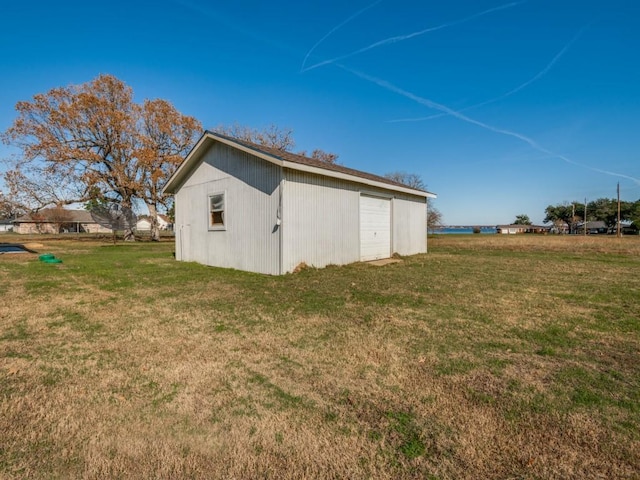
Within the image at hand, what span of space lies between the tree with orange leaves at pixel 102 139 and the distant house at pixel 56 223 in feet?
118

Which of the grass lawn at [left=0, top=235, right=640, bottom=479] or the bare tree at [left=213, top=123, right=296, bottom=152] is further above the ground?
the bare tree at [left=213, top=123, right=296, bottom=152]

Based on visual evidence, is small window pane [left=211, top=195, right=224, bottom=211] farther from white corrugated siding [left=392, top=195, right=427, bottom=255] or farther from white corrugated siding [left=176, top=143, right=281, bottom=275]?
white corrugated siding [left=392, top=195, right=427, bottom=255]

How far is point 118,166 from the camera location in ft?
74.7

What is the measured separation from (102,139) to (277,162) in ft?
71.4

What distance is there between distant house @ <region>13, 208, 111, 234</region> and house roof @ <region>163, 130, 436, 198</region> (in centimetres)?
5172


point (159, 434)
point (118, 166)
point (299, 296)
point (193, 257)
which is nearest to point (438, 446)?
point (159, 434)

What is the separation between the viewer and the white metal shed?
8430mm

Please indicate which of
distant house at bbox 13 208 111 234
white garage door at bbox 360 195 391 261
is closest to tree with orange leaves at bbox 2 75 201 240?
white garage door at bbox 360 195 391 261

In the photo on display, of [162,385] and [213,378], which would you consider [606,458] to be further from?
[162,385]

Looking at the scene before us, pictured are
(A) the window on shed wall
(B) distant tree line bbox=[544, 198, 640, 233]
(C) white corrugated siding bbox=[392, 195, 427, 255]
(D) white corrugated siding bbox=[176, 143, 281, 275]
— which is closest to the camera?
(D) white corrugated siding bbox=[176, 143, 281, 275]

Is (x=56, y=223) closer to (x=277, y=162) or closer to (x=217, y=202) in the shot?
(x=217, y=202)

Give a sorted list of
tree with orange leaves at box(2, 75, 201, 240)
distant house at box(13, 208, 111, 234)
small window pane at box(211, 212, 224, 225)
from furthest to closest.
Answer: distant house at box(13, 208, 111, 234), tree with orange leaves at box(2, 75, 201, 240), small window pane at box(211, 212, 224, 225)

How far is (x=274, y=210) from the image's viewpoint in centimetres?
834

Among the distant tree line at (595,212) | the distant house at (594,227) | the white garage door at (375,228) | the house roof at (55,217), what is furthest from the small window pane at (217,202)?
the distant house at (594,227)
